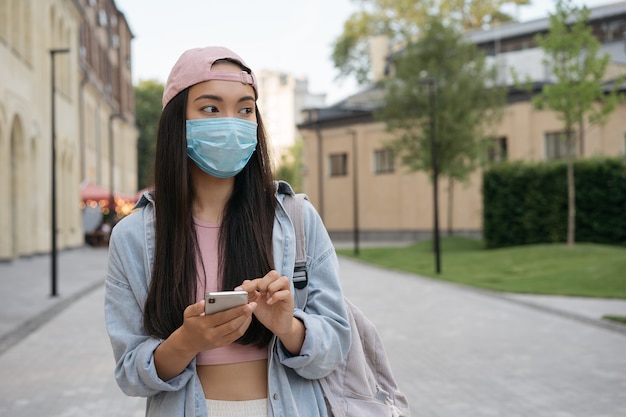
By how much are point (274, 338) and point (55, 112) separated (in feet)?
89.6

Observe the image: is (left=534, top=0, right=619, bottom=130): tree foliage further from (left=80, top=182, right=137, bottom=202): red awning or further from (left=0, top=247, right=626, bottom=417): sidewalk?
(left=80, top=182, right=137, bottom=202): red awning

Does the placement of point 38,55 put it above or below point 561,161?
above

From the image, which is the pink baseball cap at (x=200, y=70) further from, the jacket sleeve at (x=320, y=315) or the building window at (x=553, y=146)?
the building window at (x=553, y=146)

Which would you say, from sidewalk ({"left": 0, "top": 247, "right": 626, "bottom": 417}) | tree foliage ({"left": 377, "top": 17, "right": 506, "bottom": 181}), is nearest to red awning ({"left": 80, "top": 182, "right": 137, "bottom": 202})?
tree foliage ({"left": 377, "top": 17, "right": 506, "bottom": 181})

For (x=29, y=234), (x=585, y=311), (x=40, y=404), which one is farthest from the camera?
(x=29, y=234)

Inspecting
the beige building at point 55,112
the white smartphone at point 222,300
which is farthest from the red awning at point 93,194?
the white smartphone at point 222,300

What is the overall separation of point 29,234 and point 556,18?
67.5ft

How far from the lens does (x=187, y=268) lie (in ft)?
7.51

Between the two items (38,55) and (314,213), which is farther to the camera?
(38,55)

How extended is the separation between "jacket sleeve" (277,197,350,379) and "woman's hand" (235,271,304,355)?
0.11 feet

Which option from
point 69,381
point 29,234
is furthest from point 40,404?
point 29,234

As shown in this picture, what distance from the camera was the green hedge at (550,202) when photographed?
30219 millimetres

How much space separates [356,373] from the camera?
7.83 feet

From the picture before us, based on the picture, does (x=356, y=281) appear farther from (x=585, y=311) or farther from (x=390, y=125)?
(x=390, y=125)
